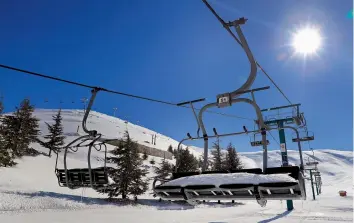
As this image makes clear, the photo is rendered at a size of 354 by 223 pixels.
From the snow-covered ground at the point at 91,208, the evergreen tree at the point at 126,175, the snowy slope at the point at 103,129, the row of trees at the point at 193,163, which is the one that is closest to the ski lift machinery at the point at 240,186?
the snow-covered ground at the point at 91,208

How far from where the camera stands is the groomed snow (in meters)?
5.12

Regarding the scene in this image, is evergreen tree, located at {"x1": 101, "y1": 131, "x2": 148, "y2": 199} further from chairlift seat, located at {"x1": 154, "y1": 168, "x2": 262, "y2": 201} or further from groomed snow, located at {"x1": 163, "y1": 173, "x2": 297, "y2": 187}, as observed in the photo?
groomed snow, located at {"x1": 163, "y1": 173, "x2": 297, "y2": 187}

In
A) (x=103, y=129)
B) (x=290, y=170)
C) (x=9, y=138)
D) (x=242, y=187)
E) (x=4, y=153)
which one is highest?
(x=103, y=129)

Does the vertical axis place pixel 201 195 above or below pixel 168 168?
below

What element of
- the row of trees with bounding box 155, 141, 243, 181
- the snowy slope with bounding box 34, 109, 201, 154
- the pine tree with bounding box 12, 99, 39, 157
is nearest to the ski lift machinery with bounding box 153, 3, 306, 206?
the row of trees with bounding box 155, 141, 243, 181

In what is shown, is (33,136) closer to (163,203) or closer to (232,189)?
(163,203)

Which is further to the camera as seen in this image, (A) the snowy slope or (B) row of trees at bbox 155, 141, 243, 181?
(A) the snowy slope

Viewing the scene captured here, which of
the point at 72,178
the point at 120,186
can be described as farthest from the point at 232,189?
the point at 120,186

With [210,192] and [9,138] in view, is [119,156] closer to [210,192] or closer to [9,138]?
[9,138]

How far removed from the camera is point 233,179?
18.0 ft

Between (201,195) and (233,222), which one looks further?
(233,222)

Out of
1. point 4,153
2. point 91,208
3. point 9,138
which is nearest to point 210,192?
point 91,208

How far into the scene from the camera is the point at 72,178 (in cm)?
890

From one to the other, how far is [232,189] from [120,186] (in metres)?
29.3
